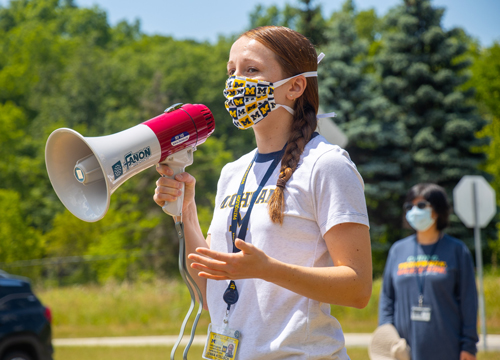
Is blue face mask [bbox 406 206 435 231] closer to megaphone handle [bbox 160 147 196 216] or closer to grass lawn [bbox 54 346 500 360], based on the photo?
megaphone handle [bbox 160 147 196 216]

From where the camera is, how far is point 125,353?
1062 cm

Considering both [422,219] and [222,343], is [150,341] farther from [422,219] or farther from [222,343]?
[222,343]

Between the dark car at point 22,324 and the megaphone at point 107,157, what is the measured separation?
516cm

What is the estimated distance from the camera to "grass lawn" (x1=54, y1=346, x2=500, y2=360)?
388 inches

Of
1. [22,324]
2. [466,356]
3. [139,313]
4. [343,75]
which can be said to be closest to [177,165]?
[466,356]

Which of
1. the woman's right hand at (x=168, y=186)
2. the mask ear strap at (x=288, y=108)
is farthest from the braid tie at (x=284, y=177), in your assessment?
the woman's right hand at (x=168, y=186)

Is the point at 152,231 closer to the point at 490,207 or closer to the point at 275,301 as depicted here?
the point at 490,207

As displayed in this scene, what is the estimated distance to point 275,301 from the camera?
1.90 metres

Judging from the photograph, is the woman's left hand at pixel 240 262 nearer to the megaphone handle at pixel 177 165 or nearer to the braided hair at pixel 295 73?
the braided hair at pixel 295 73

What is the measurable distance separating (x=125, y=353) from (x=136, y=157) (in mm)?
9360

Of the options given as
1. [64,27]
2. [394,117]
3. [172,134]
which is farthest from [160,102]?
[64,27]

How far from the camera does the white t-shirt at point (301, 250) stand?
1.82 m

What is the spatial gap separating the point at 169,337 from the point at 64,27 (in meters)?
64.1

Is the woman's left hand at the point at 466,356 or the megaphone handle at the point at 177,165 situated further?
the woman's left hand at the point at 466,356
